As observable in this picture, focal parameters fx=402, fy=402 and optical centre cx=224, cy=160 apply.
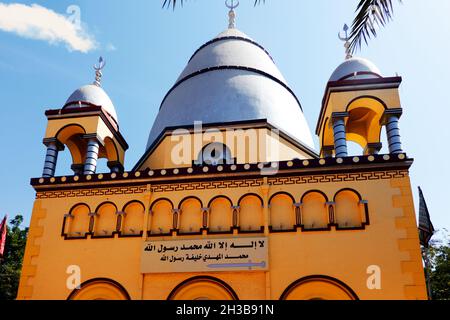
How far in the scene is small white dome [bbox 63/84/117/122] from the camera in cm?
1238

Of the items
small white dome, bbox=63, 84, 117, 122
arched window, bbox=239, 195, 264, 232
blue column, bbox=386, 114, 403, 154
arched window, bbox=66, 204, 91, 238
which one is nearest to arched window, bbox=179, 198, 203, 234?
arched window, bbox=239, 195, 264, 232

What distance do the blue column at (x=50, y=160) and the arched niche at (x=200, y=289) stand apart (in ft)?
16.2

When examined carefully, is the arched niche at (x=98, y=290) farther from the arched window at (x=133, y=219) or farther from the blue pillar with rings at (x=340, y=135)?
the blue pillar with rings at (x=340, y=135)

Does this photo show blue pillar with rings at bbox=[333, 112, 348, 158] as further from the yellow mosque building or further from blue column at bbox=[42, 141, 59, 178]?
blue column at bbox=[42, 141, 59, 178]

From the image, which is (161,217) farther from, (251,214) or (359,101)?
(359,101)

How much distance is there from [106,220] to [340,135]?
6.35 metres

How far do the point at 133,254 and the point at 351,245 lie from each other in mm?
5005

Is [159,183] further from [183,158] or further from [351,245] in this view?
[351,245]

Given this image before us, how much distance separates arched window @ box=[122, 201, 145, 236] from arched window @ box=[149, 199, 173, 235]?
0.93ft

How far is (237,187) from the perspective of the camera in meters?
A: 9.85

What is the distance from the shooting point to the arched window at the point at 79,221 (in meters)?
10.1

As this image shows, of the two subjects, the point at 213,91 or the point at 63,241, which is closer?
the point at 63,241

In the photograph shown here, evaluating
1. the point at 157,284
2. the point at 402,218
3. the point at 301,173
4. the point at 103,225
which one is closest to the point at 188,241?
the point at 157,284

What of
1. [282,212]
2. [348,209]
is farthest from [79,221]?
[348,209]
